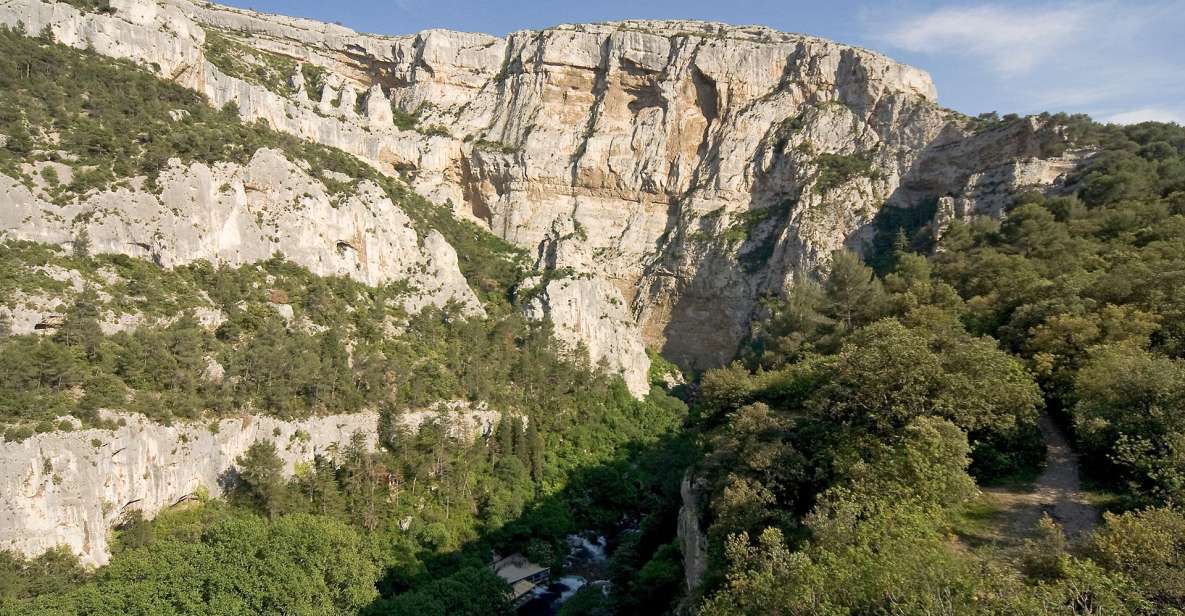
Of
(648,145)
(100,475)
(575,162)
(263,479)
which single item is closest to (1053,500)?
(263,479)

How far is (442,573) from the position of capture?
31.0 meters

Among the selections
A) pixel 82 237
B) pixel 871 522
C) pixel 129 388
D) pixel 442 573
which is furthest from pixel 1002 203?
pixel 82 237

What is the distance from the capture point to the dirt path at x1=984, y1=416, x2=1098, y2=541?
45.2ft

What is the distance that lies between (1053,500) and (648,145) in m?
63.0

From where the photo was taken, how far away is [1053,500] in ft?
49.0

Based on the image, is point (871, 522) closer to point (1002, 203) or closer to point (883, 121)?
point (1002, 203)

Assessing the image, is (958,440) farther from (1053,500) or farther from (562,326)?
(562,326)

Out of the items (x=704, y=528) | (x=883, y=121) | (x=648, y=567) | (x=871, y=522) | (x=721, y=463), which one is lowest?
(x=648, y=567)

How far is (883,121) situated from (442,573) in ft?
219

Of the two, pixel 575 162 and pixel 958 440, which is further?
pixel 575 162

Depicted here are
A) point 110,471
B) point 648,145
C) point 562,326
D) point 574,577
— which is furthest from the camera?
point 648,145

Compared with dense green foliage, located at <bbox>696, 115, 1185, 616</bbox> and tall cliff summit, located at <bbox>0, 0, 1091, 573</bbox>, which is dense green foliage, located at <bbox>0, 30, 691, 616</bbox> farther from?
dense green foliage, located at <bbox>696, 115, 1185, 616</bbox>

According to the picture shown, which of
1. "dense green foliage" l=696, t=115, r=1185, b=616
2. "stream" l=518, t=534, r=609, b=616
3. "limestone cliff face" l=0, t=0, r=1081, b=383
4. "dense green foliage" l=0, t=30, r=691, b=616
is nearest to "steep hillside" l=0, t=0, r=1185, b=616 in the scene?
"dense green foliage" l=696, t=115, r=1185, b=616

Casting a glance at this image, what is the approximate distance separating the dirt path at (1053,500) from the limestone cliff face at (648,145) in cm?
4511
